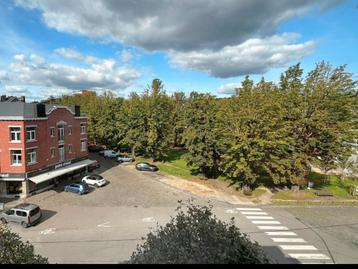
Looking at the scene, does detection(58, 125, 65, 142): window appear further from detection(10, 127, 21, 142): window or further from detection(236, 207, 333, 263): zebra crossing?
detection(236, 207, 333, 263): zebra crossing

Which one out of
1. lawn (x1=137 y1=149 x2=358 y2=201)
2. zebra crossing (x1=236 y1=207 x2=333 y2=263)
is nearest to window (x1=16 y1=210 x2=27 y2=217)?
zebra crossing (x1=236 y1=207 x2=333 y2=263)

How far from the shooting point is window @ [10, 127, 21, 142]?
1251 inches

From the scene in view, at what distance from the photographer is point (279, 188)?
3759 centimetres

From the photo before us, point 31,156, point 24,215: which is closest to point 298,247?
point 24,215

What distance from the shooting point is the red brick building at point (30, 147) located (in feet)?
104

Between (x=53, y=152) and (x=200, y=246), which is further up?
(x=200, y=246)

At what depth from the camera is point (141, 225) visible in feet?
83.3

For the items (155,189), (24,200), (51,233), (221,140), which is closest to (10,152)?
(24,200)

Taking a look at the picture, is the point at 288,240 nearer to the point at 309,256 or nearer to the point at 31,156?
the point at 309,256

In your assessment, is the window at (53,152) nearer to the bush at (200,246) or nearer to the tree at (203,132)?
the tree at (203,132)

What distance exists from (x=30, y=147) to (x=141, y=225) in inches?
666

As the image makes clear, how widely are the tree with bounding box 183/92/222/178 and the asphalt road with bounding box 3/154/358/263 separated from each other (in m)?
6.30

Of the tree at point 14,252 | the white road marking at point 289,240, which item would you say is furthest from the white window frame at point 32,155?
the white road marking at point 289,240

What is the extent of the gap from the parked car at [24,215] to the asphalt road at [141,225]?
611 mm
